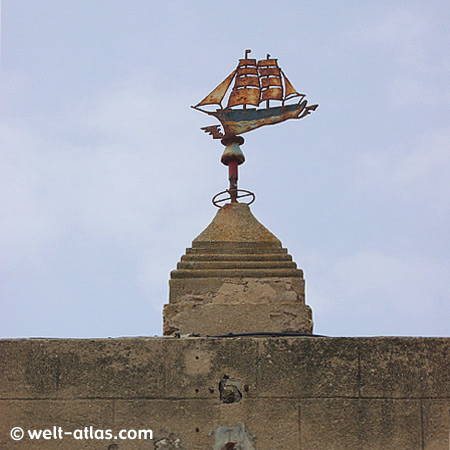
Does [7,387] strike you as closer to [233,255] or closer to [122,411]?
[122,411]

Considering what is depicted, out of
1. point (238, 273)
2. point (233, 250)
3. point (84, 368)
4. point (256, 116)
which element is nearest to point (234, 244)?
point (233, 250)

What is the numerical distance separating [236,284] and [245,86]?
2422 mm

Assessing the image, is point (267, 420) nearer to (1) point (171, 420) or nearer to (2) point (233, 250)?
(1) point (171, 420)

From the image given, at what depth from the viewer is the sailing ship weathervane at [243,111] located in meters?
6.32

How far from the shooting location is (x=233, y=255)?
582cm

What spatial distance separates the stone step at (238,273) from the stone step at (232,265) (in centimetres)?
5

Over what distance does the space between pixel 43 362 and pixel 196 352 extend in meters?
0.95

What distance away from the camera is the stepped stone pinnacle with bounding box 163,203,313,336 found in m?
5.11

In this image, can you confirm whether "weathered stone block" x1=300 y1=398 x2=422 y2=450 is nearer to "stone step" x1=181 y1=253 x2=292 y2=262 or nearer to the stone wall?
the stone wall

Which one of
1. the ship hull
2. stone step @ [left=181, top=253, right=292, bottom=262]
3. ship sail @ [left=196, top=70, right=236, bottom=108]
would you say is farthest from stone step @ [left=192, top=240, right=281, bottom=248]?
ship sail @ [left=196, top=70, right=236, bottom=108]

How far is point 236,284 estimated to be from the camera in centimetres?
555

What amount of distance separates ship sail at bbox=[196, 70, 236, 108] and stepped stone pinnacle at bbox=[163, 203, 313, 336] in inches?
49.2

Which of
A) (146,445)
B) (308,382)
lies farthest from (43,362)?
(308,382)

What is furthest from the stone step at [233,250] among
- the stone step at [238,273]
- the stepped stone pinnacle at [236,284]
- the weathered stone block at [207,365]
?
the weathered stone block at [207,365]
